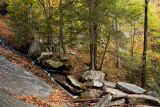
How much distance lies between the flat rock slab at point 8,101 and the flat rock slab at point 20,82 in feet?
3.32

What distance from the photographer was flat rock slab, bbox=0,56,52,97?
16.4 meters

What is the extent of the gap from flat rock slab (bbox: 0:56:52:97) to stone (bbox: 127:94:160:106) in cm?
451

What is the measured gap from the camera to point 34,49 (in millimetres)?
25406

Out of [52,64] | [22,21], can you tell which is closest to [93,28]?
[52,64]

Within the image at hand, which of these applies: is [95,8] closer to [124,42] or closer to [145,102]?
[124,42]

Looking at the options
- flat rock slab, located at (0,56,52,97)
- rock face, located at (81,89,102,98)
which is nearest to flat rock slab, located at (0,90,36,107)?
flat rock slab, located at (0,56,52,97)

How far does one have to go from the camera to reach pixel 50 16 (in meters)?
24.7

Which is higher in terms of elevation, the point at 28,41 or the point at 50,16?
the point at 50,16

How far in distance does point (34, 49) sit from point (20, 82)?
7.89 meters

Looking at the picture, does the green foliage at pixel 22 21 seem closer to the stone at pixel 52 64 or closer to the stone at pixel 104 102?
the stone at pixel 52 64

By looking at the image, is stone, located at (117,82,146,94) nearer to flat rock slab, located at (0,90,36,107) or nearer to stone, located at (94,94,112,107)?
stone, located at (94,94,112,107)

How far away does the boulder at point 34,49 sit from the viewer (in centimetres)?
2520

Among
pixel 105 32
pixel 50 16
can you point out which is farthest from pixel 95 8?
pixel 50 16

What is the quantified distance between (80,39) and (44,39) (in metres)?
5.73
